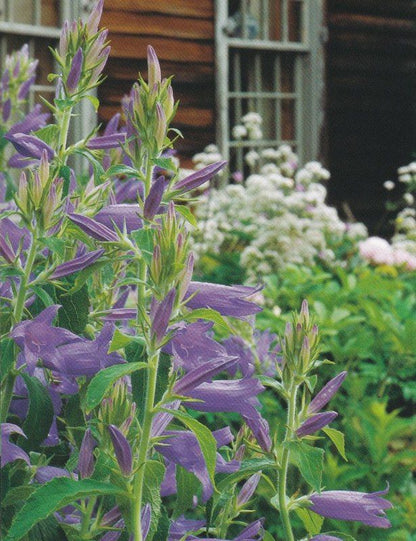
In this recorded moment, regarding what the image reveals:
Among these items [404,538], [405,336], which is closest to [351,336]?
[405,336]

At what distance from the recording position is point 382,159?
7.55 metres

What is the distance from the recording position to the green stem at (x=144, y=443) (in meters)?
0.85

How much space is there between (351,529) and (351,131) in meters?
5.45

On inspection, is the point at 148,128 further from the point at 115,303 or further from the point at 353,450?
the point at 353,450

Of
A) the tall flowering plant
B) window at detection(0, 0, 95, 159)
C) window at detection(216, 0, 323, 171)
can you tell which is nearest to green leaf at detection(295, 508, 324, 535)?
the tall flowering plant

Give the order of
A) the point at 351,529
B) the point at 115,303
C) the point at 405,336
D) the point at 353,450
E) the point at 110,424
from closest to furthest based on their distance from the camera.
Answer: the point at 110,424
the point at 115,303
the point at 351,529
the point at 353,450
the point at 405,336

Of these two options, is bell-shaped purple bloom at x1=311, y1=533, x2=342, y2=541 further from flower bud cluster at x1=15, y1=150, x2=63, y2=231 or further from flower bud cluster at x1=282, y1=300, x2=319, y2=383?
flower bud cluster at x1=15, y1=150, x2=63, y2=231

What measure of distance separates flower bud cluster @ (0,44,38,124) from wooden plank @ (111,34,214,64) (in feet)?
11.9

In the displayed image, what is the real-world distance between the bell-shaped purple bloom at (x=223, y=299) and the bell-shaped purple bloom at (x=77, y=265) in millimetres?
96

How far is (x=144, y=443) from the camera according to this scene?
859mm

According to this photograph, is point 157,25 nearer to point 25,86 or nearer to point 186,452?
point 25,86

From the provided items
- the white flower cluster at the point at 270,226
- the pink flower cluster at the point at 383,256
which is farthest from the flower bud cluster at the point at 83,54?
the pink flower cluster at the point at 383,256

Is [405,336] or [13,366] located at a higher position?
[13,366]

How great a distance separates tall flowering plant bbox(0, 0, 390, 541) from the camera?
86 centimetres
